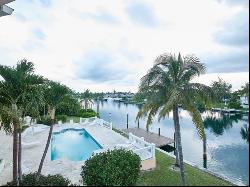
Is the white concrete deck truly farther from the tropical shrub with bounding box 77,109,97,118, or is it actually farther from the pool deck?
the tropical shrub with bounding box 77,109,97,118

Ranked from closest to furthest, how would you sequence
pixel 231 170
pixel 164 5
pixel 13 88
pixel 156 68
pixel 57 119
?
pixel 164 5, pixel 13 88, pixel 156 68, pixel 231 170, pixel 57 119

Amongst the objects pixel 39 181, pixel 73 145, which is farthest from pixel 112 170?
pixel 73 145

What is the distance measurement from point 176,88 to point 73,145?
61.6 ft

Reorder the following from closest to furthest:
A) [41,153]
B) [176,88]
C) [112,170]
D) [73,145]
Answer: [176,88], [112,170], [41,153], [73,145]

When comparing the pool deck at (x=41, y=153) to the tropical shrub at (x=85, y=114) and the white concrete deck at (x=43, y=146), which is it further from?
the tropical shrub at (x=85, y=114)

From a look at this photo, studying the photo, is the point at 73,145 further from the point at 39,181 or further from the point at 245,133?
the point at 245,133

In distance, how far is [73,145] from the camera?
27219mm

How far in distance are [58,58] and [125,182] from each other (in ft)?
46.2

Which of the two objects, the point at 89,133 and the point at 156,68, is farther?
the point at 89,133

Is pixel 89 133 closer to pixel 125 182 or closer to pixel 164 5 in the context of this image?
pixel 125 182

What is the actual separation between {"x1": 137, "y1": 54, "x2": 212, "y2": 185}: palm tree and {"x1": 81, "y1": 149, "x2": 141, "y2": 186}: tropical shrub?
6.96 ft

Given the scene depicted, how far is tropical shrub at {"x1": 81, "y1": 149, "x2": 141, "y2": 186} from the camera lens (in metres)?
10.7

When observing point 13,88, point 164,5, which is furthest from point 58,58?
point 164,5

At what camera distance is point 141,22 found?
8156 mm
